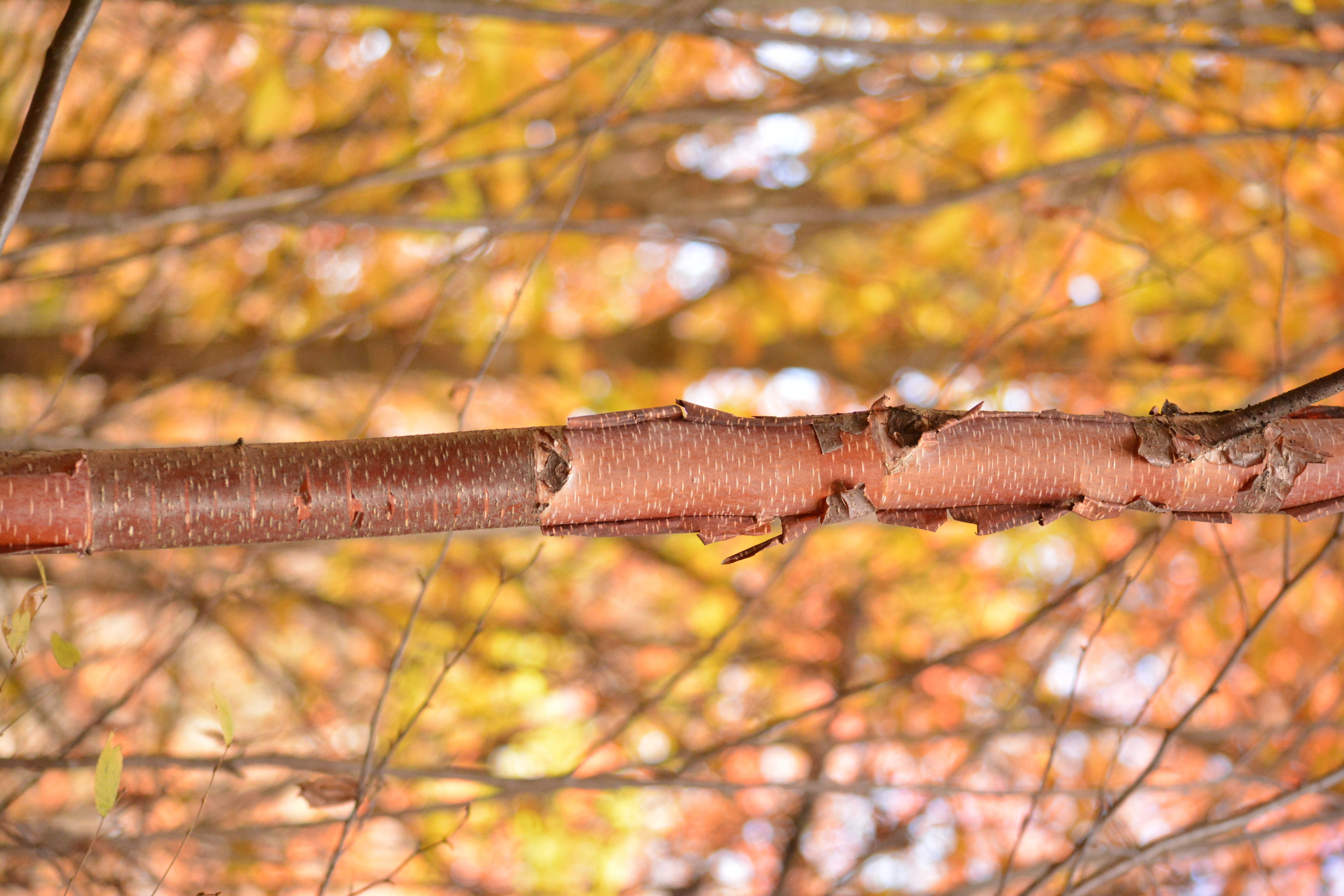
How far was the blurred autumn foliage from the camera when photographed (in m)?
1.61

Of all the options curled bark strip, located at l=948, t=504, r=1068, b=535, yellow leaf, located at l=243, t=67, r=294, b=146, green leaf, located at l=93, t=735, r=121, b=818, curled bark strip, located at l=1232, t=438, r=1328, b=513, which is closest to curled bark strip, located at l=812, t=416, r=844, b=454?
curled bark strip, located at l=948, t=504, r=1068, b=535

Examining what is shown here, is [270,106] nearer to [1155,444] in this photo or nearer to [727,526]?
[727,526]

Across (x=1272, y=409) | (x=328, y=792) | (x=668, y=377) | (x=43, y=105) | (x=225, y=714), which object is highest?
(x=43, y=105)

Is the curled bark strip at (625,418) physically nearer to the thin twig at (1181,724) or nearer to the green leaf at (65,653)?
the green leaf at (65,653)

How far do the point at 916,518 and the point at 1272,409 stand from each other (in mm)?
327

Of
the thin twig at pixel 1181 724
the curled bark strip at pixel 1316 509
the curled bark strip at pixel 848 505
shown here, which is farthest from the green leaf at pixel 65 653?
the curled bark strip at pixel 1316 509

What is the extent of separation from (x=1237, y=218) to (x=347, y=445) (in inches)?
99.6

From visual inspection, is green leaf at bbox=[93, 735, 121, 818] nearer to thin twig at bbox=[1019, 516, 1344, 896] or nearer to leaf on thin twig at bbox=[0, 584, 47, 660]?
leaf on thin twig at bbox=[0, 584, 47, 660]

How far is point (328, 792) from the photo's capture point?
3.56 ft

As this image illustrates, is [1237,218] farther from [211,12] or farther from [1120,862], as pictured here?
[211,12]

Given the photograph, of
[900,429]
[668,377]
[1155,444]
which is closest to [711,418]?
[900,429]

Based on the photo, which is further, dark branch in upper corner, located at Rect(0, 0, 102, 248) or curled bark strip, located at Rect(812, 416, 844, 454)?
curled bark strip, located at Rect(812, 416, 844, 454)

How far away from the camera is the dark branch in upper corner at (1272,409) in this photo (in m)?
0.74

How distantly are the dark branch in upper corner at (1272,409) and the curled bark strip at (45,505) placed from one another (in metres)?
0.99
